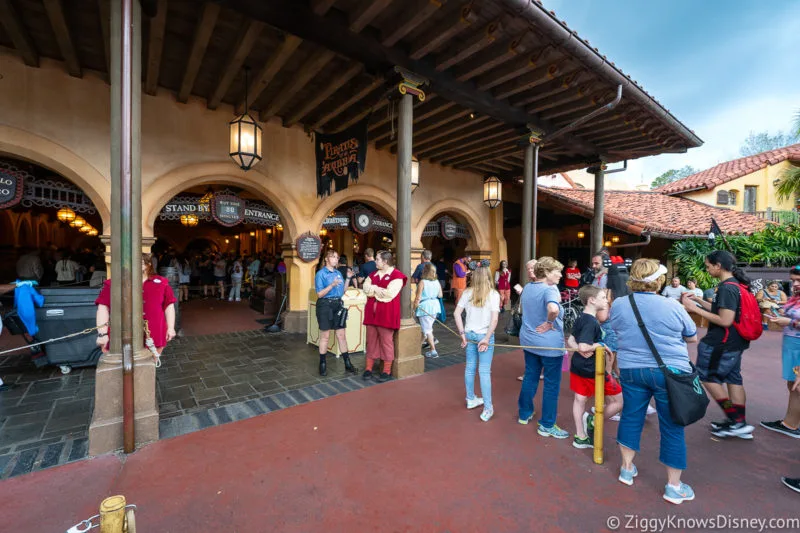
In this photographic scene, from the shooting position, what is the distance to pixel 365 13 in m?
4.06

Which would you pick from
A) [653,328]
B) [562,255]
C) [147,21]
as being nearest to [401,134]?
[147,21]

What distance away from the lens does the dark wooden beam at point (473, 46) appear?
170 inches

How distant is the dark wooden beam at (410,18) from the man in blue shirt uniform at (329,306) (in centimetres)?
288

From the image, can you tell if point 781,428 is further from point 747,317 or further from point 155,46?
point 155,46

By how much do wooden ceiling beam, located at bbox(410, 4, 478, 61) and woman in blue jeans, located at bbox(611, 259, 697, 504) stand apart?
11.0 feet

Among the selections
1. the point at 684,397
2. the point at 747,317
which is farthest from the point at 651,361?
the point at 747,317

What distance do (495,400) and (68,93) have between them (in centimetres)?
765

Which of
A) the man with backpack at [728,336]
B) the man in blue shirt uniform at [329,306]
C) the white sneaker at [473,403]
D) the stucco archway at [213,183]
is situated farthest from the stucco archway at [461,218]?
the man with backpack at [728,336]

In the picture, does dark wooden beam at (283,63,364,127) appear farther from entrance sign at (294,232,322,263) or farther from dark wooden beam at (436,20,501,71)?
entrance sign at (294,232,322,263)

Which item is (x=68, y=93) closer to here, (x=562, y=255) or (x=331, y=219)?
(x=331, y=219)

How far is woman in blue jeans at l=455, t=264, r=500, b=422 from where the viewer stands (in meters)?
3.57

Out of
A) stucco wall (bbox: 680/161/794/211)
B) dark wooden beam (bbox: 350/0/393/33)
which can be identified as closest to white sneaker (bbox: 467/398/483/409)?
dark wooden beam (bbox: 350/0/393/33)

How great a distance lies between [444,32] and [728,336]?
178 inches

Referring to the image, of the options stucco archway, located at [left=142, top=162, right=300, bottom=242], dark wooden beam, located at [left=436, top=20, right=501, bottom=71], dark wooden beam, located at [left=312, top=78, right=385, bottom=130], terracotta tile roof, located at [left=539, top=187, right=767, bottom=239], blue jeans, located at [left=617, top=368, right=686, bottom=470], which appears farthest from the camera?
terracotta tile roof, located at [left=539, top=187, right=767, bottom=239]
